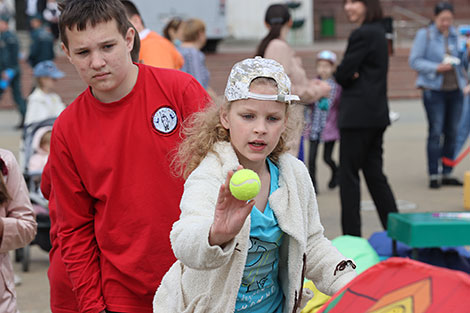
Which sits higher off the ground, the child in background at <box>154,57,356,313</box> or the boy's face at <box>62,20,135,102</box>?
the boy's face at <box>62,20,135,102</box>

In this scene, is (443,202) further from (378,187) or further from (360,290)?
(360,290)

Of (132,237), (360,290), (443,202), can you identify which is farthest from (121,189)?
(443,202)

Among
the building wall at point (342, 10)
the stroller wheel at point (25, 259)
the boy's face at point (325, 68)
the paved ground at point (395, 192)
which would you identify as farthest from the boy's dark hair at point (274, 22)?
the building wall at point (342, 10)

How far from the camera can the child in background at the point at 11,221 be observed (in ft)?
11.8

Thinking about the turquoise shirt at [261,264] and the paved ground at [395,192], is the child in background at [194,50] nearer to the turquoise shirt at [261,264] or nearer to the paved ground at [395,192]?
the paved ground at [395,192]

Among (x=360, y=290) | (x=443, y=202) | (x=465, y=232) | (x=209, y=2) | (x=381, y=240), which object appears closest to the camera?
(x=360, y=290)

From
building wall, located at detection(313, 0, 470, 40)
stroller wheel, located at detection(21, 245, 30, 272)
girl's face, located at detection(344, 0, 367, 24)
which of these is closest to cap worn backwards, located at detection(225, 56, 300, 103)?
girl's face, located at detection(344, 0, 367, 24)

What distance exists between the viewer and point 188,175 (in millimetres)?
2656

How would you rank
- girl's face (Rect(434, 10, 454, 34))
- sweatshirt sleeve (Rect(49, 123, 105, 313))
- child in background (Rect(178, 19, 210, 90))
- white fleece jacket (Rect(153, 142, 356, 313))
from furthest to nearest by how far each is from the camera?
1. girl's face (Rect(434, 10, 454, 34))
2. child in background (Rect(178, 19, 210, 90))
3. sweatshirt sleeve (Rect(49, 123, 105, 313))
4. white fleece jacket (Rect(153, 142, 356, 313))

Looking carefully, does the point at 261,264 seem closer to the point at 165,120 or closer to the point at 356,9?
the point at 165,120

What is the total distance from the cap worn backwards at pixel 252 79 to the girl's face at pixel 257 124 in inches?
0.7

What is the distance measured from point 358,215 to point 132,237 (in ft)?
12.9

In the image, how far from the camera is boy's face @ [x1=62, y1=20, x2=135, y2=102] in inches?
111

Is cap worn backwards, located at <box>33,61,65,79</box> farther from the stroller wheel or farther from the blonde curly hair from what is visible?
the blonde curly hair
